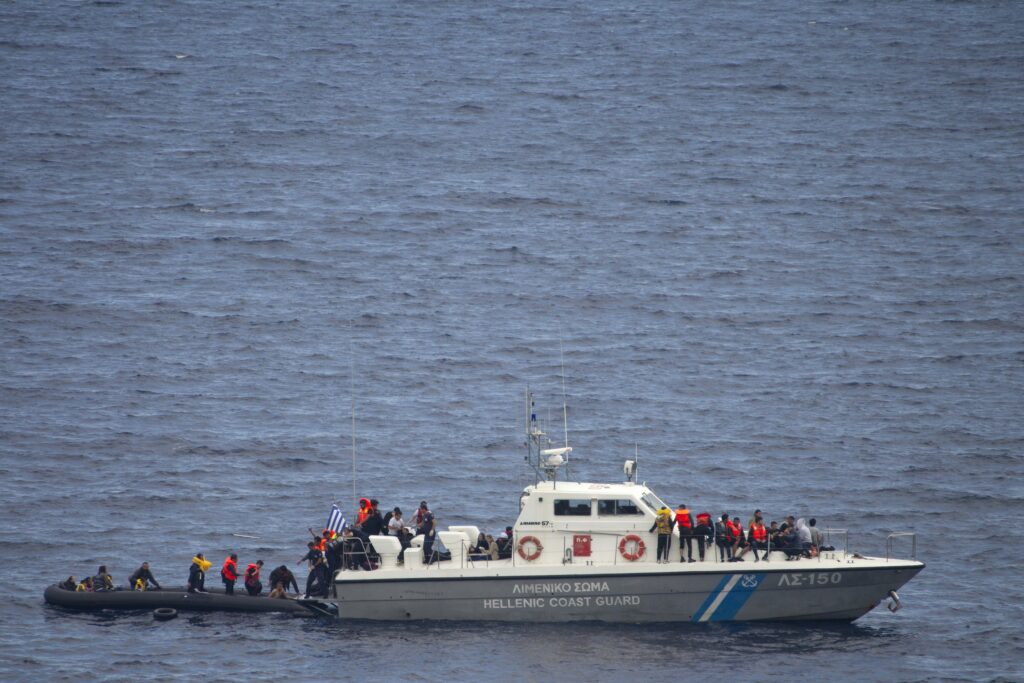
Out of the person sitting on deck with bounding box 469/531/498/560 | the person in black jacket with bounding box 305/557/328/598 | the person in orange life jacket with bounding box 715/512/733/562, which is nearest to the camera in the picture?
the person in orange life jacket with bounding box 715/512/733/562

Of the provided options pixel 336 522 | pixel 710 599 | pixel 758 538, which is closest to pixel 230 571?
pixel 336 522

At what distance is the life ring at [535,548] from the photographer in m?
45.3

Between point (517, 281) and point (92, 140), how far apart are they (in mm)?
44777

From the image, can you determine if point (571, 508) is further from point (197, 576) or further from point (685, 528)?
point (197, 576)

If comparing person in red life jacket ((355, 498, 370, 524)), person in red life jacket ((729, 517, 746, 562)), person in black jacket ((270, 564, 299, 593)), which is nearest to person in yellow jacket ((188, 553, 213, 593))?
person in black jacket ((270, 564, 299, 593))

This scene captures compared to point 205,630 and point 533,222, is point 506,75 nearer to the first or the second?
point 533,222

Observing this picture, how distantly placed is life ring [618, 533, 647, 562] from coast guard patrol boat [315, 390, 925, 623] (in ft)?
0.10

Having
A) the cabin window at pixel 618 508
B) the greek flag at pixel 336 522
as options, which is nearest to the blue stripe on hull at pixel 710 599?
the cabin window at pixel 618 508

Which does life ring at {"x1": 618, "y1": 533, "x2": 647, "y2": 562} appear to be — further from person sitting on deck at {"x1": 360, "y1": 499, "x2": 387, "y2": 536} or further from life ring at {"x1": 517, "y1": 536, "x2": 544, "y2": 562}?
person sitting on deck at {"x1": 360, "y1": 499, "x2": 387, "y2": 536}

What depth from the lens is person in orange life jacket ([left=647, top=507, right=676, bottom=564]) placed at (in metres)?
44.6

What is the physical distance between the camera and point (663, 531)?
4466 centimetres

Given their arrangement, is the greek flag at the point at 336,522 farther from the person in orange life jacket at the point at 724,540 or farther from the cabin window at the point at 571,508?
the person in orange life jacket at the point at 724,540

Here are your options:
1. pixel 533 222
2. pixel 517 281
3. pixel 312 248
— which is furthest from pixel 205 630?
pixel 533 222

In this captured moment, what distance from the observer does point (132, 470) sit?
62375 mm
